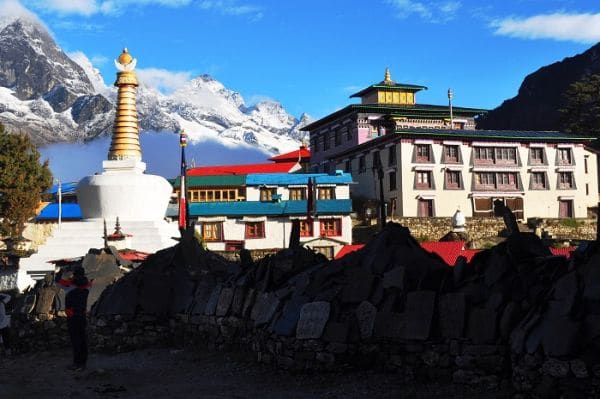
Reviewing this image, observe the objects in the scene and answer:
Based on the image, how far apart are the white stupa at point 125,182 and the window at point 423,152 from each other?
23896mm

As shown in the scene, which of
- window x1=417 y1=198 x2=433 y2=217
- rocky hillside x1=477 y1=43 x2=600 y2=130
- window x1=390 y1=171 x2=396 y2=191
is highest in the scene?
rocky hillside x1=477 y1=43 x2=600 y2=130

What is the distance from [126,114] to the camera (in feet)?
132

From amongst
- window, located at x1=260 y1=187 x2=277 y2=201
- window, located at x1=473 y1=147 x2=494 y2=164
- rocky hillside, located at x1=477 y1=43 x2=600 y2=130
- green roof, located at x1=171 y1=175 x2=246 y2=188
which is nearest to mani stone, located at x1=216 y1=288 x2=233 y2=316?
window, located at x1=260 y1=187 x2=277 y2=201

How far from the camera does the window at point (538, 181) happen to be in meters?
59.1

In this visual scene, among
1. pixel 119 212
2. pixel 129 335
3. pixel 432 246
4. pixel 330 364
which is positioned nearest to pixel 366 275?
pixel 330 364

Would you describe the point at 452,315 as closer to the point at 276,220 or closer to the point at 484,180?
the point at 276,220

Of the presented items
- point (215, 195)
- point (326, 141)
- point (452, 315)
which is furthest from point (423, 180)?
point (452, 315)

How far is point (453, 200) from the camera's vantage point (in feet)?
187

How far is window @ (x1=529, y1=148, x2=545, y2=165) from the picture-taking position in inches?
2333

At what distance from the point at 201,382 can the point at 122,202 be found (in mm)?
27097

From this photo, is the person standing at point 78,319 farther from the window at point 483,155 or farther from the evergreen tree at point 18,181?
the window at point 483,155

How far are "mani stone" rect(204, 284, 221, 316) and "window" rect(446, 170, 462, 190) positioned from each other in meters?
44.4

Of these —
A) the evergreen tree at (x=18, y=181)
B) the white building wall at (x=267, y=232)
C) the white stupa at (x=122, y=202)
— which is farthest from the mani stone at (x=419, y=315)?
the white building wall at (x=267, y=232)

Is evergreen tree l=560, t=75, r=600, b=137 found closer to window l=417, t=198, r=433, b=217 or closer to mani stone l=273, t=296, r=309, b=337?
window l=417, t=198, r=433, b=217
